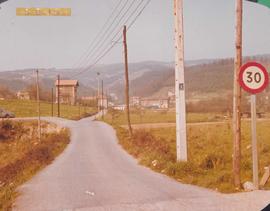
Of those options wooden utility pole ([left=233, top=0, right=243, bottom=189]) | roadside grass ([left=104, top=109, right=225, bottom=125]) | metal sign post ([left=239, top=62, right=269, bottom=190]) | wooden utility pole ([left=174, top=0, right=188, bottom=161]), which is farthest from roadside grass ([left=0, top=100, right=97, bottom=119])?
metal sign post ([left=239, top=62, right=269, bottom=190])

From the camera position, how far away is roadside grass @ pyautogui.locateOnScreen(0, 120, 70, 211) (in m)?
18.8

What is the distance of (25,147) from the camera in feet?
124

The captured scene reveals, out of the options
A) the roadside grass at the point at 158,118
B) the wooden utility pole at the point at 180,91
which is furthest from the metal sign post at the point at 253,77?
the roadside grass at the point at 158,118

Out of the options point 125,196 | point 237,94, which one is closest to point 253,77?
point 237,94

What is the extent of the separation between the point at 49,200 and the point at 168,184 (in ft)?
10.1

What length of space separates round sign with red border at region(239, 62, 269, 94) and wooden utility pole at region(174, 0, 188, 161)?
5.97 metres

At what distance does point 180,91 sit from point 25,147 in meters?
27.1

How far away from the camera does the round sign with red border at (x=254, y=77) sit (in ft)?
23.6

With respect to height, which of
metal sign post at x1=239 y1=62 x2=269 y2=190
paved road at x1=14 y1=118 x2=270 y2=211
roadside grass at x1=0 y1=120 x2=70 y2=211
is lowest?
roadside grass at x1=0 y1=120 x2=70 y2=211

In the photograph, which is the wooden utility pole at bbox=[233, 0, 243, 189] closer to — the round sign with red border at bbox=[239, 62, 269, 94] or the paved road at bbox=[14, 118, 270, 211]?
the paved road at bbox=[14, 118, 270, 211]

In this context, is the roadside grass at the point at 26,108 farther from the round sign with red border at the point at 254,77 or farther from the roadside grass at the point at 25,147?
the round sign with red border at the point at 254,77

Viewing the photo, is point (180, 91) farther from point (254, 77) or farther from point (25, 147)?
point (25, 147)

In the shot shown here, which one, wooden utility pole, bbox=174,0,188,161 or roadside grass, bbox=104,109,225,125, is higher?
wooden utility pole, bbox=174,0,188,161

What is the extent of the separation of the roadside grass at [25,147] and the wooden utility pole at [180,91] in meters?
6.00
